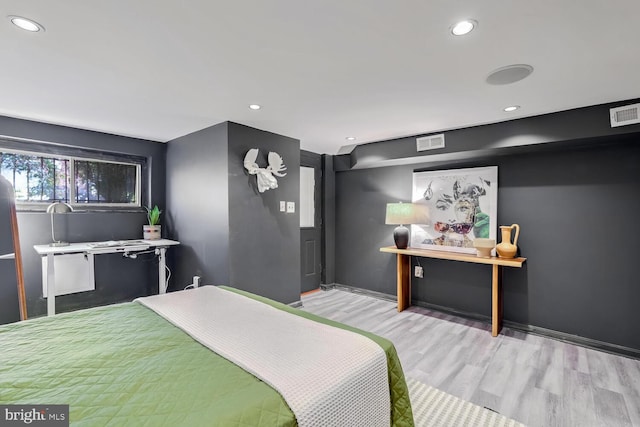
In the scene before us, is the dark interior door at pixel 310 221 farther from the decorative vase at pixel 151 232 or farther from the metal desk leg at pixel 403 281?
the decorative vase at pixel 151 232

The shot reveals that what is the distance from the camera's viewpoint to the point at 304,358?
1191 mm

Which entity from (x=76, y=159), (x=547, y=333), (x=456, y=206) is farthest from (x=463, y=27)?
(x=76, y=159)

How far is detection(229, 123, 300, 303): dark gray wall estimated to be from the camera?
3.15m

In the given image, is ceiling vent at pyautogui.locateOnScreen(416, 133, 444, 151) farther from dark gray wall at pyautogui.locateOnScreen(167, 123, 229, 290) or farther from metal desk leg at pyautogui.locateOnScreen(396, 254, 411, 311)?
dark gray wall at pyautogui.locateOnScreen(167, 123, 229, 290)

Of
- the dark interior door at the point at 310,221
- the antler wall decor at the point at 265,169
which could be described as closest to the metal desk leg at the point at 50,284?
the antler wall decor at the point at 265,169

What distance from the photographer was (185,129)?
3430 millimetres

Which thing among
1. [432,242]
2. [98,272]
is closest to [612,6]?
[432,242]

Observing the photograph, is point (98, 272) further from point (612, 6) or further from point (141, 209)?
point (612, 6)

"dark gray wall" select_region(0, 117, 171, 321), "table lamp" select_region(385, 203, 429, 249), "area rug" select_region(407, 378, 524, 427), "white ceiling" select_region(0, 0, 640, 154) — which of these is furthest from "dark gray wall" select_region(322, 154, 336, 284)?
"area rug" select_region(407, 378, 524, 427)

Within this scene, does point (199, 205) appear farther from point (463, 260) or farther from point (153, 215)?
point (463, 260)

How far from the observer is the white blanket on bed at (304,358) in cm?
101

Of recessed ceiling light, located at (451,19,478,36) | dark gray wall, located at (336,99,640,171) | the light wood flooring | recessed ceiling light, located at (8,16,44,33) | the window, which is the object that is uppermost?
recessed ceiling light, located at (8,16,44,33)

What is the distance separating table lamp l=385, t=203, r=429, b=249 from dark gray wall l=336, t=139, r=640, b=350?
1.68ft

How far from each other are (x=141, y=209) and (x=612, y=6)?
179 inches
